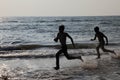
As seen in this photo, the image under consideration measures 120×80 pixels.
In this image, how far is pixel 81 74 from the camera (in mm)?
12656

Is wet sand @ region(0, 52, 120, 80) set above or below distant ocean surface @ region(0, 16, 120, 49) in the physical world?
→ above

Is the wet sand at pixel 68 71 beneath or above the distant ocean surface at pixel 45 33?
above

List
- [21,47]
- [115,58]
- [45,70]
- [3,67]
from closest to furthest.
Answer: [45,70]
[3,67]
[115,58]
[21,47]

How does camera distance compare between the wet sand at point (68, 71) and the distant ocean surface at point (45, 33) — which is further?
the distant ocean surface at point (45, 33)

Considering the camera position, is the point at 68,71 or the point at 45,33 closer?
the point at 68,71

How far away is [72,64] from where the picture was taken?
50.2ft

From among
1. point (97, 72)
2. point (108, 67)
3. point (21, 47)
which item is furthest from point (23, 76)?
point (21, 47)

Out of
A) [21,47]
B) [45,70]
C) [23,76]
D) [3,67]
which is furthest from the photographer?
[21,47]

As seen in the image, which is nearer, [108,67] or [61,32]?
[61,32]

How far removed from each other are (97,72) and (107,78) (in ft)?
4.25

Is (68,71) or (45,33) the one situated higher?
(68,71)

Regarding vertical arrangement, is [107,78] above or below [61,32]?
below

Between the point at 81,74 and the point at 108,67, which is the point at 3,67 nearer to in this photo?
the point at 81,74

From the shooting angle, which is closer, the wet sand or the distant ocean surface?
the wet sand
